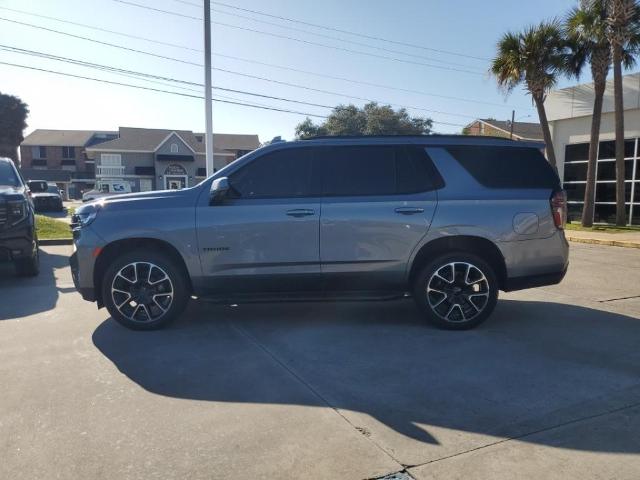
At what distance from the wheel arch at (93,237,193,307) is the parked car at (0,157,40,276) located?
10.6ft

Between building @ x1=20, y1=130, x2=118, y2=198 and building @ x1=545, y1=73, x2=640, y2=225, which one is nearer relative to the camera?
building @ x1=545, y1=73, x2=640, y2=225

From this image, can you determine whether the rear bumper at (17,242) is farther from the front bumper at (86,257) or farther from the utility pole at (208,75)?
the utility pole at (208,75)

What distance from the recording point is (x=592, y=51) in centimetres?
1875

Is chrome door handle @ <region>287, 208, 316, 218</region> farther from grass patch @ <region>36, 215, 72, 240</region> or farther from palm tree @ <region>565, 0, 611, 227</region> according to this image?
palm tree @ <region>565, 0, 611, 227</region>

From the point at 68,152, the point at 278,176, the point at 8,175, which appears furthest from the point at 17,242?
the point at 68,152

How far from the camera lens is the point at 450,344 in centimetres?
477

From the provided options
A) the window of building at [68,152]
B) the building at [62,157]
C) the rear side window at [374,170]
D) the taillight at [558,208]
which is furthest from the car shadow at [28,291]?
the window of building at [68,152]

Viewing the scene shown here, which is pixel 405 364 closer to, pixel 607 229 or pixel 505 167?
pixel 505 167

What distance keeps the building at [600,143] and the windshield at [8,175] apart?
1980cm

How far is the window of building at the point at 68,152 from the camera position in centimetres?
7325

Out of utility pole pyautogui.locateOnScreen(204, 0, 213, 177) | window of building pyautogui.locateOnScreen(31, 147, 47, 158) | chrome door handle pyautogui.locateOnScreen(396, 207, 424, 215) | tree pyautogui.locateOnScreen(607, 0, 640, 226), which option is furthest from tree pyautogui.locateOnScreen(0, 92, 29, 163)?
chrome door handle pyautogui.locateOnScreen(396, 207, 424, 215)

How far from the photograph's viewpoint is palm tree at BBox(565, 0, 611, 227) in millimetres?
17938

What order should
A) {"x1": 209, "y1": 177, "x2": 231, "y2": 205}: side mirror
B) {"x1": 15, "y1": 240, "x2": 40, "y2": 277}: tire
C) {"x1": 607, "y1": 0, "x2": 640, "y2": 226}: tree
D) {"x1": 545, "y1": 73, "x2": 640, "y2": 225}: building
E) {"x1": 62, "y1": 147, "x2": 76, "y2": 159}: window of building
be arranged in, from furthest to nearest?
1. {"x1": 62, "y1": 147, "x2": 76, "y2": 159}: window of building
2. {"x1": 545, "y1": 73, "x2": 640, "y2": 225}: building
3. {"x1": 607, "y1": 0, "x2": 640, "y2": 226}: tree
4. {"x1": 15, "y1": 240, "x2": 40, "y2": 277}: tire
5. {"x1": 209, "y1": 177, "x2": 231, "y2": 205}: side mirror

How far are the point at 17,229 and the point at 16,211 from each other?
0.27m
